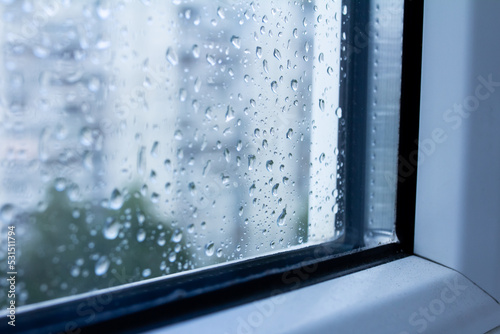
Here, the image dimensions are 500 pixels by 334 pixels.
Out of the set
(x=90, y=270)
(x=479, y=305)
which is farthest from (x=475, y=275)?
(x=90, y=270)

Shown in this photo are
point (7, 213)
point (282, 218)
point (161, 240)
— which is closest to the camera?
point (7, 213)

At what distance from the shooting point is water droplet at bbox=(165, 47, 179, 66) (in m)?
0.47

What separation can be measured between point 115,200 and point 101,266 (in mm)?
69

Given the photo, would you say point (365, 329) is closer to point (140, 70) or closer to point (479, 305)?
point (479, 305)

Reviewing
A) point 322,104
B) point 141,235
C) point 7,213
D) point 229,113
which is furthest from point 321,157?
point 7,213

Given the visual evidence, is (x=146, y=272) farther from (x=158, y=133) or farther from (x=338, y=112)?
(x=338, y=112)

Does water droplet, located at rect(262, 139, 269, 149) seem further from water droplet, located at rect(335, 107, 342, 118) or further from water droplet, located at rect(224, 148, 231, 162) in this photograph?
water droplet, located at rect(335, 107, 342, 118)

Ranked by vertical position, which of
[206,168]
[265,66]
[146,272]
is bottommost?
[146,272]

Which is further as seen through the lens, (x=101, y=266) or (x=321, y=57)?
(x=321, y=57)

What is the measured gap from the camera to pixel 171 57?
469mm

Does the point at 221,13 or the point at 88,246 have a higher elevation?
the point at 221,13

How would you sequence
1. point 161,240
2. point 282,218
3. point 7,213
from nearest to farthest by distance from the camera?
1. point 7,213
2. point 161,240
3. point 282,218

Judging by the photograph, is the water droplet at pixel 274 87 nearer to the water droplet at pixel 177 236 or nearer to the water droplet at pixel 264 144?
the water droplet at pixel 264 144

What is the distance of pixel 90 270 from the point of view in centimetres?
43
